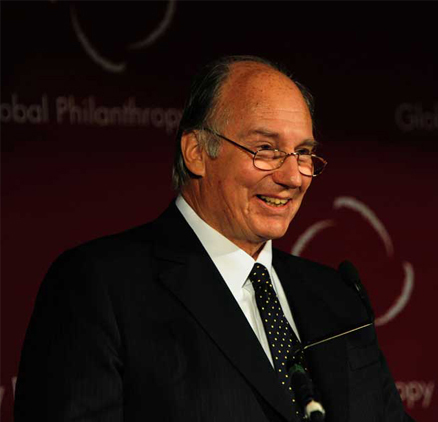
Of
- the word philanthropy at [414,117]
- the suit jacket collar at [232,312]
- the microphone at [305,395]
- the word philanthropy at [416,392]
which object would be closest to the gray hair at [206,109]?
the suit jacket collar at [232,312]

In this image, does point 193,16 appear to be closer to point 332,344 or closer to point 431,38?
point 431,38

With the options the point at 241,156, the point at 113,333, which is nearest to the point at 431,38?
Answer: the point at 241,156

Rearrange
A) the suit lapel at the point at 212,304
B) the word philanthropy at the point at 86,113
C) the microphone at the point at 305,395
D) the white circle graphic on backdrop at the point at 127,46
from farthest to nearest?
the white circle graphic on backdrop at the point at 127,46 < the word philanthropy at the point at 86,113 < the suit lapel at the point at 212,304 < the microphone at the point at 305,395

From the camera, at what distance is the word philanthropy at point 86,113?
118 inches

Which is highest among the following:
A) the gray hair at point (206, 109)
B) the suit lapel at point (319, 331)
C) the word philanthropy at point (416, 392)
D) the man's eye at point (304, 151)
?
the gray hair at point (206, 109)

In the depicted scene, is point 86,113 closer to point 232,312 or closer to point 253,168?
point 253,168

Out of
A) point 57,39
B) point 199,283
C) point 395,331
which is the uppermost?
point 57,39

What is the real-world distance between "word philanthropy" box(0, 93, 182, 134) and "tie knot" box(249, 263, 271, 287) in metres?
1.13

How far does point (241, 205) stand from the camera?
2.19 m

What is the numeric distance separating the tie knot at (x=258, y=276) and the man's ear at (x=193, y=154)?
0.28m

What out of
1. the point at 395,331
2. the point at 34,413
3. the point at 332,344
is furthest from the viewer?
the point at 395,331

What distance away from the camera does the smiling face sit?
2.17 metres

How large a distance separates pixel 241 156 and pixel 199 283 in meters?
0.33

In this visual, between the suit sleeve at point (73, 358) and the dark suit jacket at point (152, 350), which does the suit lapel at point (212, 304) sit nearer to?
the dark suit jacket at point (152, 350)
